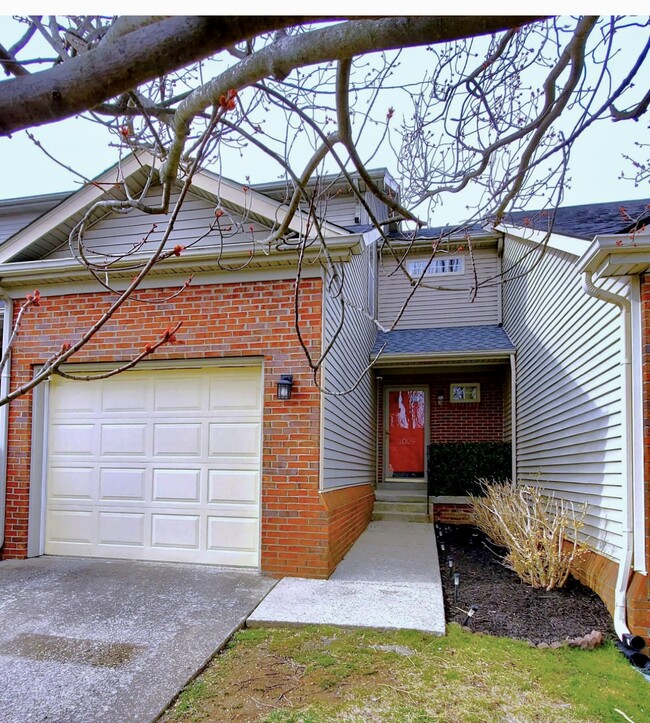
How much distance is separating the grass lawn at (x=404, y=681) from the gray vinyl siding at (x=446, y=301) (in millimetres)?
8082

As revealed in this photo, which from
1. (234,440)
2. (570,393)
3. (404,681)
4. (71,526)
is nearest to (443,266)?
(570,393)

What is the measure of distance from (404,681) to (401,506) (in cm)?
644

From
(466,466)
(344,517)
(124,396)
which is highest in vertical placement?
(124,396)

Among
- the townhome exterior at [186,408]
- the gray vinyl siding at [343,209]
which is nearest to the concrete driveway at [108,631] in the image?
the townhome exterior at [186,408]

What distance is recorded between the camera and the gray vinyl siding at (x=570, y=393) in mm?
4750

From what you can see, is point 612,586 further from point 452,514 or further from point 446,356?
point 446,356

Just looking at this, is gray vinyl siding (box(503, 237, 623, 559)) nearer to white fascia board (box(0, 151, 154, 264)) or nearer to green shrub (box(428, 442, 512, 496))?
green shrub (box(428, 442, 512, 496))

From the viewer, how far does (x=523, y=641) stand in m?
3.90

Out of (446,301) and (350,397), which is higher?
(446,301)

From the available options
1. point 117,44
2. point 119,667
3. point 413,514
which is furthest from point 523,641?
point 413,514

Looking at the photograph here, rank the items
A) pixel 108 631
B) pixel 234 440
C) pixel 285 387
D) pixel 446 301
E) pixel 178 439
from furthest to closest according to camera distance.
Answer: pixel 446 301 < pixel 178 439 < pixel 234 440 < pixel 285 387 < pixel 108 631

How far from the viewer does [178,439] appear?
600cm

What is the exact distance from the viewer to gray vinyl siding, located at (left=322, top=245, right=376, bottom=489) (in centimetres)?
587

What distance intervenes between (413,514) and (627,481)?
18.2ft
